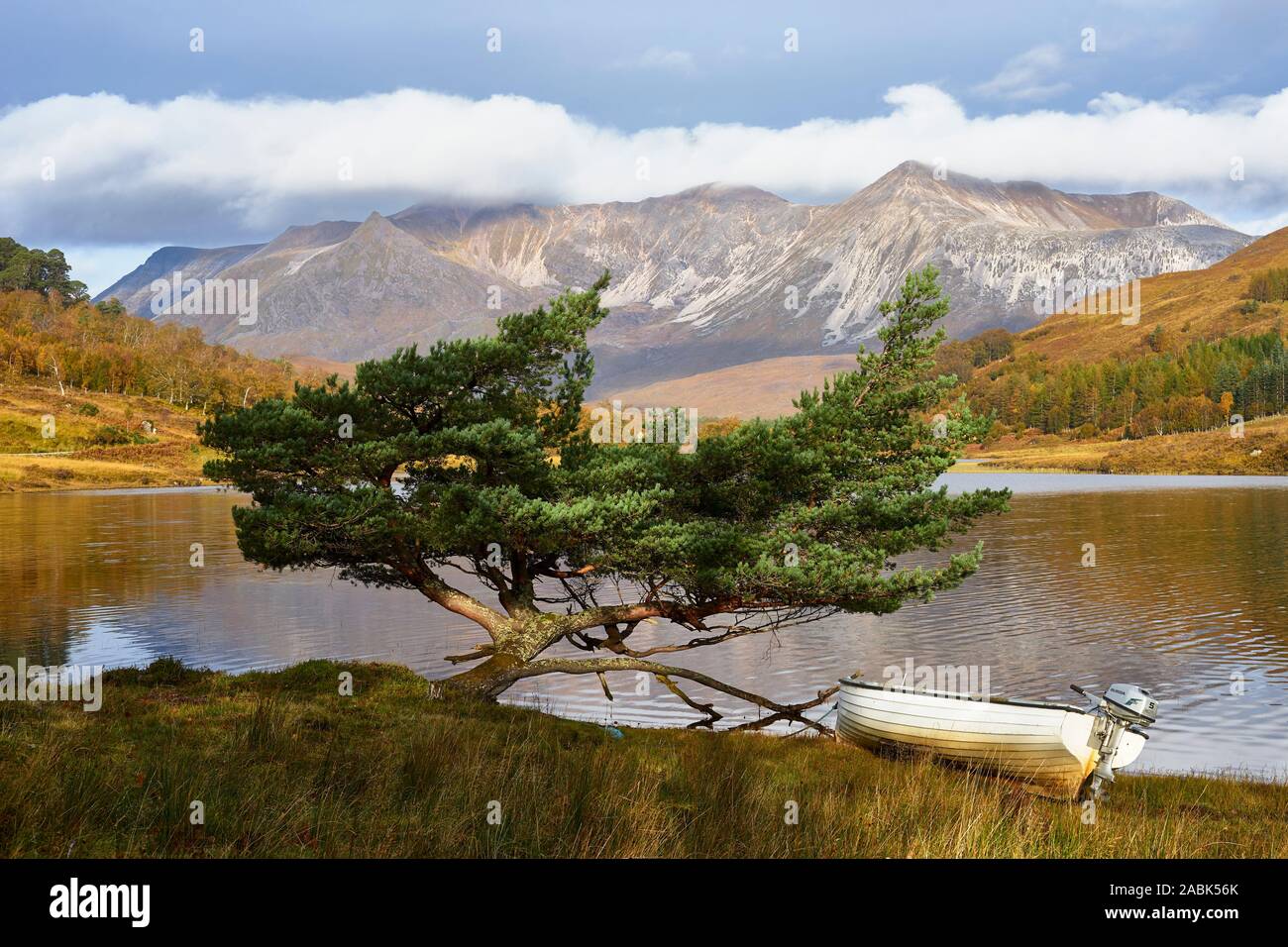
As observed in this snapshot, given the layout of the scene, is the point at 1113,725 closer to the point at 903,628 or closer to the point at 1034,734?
the point at 1034,734

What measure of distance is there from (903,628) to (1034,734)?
23761 mm

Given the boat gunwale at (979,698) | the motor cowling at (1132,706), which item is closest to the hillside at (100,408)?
the boat gunwale at (979,698)

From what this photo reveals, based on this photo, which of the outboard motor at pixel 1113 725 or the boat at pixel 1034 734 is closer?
the boat at pixel 1034 734

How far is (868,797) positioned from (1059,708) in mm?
5876

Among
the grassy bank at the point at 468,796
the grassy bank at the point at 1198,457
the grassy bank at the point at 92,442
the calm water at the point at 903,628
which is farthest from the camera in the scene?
the grassy bank at the point at 1198,457

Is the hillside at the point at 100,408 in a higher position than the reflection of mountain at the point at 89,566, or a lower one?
higher

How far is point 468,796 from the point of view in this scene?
9.70 m

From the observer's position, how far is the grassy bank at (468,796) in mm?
7988

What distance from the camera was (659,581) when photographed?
19.7 metres

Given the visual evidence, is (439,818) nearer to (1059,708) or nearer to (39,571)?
(1059,708)

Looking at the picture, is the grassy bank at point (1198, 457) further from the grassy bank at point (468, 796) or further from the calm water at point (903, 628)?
the grassy bank at point (468, 796)

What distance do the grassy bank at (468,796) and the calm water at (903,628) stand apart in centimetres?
968

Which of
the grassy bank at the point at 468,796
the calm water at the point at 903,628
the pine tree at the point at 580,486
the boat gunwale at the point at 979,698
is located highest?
the pine tree at the point at 580,486
